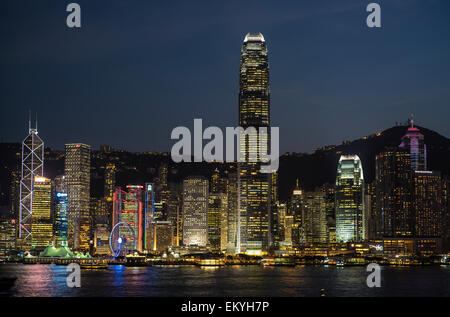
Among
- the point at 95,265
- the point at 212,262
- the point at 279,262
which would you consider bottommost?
the point at 212,262

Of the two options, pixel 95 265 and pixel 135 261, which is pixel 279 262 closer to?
pixel 135 261

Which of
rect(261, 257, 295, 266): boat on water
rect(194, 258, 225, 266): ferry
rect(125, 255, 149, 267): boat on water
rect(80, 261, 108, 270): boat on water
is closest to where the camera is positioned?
rect(80, 261, 108, 270): boat on water

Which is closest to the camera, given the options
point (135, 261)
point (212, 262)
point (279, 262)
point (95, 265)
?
point (95, 265)

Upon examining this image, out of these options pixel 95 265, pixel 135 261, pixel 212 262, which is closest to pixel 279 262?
pixel 212 262

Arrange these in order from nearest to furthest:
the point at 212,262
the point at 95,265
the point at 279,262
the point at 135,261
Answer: the point at 95,265 → the point at 279,262 → the point at 135,261 → the point at 212,262

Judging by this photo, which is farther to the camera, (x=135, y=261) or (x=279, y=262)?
(x=135, y=261)

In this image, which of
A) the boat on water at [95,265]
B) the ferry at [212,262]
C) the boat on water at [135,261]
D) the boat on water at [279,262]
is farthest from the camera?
the ferry at [212,262]

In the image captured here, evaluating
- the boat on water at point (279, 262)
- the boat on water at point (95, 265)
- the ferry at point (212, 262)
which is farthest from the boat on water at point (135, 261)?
the boat on water at point (279, 262)

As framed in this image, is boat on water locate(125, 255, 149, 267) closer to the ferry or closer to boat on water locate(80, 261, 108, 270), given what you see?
the ferry

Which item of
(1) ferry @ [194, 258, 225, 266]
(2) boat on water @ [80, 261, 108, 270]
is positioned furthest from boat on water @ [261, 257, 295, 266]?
(2) boat on water @ [80, 261, 108, 270]

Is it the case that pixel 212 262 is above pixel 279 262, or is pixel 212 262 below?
below

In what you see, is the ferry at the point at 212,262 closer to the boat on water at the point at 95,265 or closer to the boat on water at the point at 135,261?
the boat on water at the point at 135,261

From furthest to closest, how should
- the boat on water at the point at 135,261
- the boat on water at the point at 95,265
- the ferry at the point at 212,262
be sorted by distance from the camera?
1. the ferry at the point at 212,262
2. the boat on water at the point at 135,261
3. the boat on water at the point at 95,265
